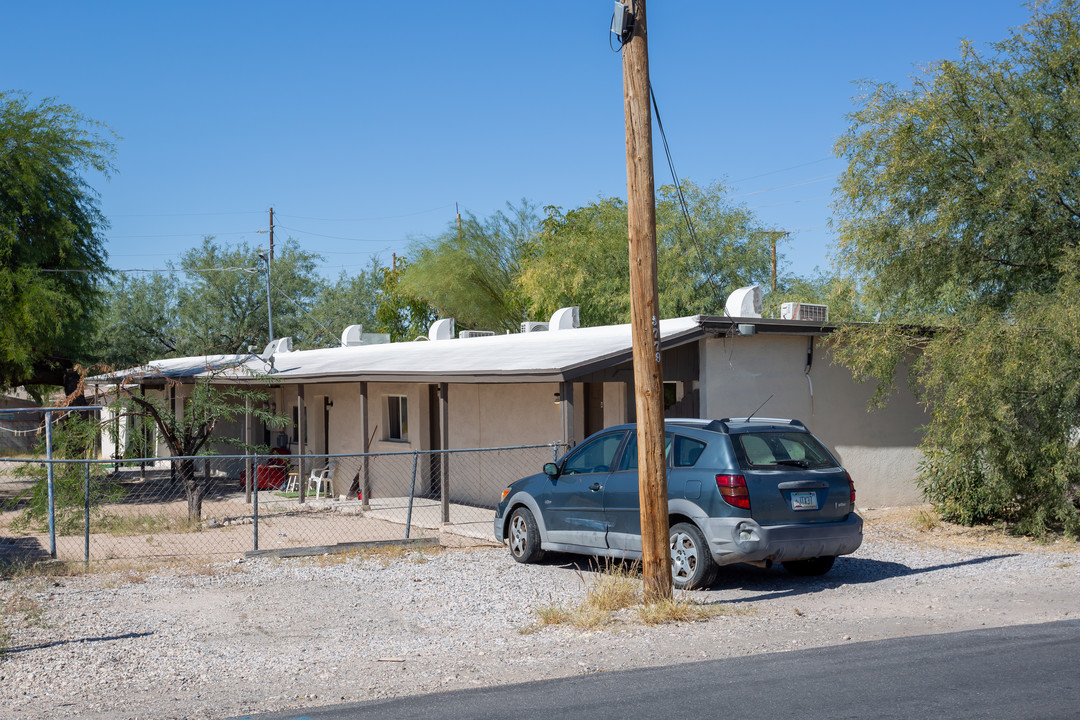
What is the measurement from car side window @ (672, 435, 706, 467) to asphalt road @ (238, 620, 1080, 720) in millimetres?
2775

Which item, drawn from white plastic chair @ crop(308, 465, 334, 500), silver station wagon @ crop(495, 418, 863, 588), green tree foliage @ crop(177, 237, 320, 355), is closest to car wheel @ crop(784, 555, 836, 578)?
silver station wagon @ crop(495, 418, 863, 588)

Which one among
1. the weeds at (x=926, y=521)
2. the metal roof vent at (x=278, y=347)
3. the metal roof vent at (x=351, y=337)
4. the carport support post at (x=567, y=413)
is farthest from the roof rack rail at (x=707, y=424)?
the metal roof vent at (x=278, y=347)

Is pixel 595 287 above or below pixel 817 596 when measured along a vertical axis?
above

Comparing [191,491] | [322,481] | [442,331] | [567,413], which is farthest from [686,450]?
[442,331]

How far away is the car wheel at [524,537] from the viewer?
36.4ft

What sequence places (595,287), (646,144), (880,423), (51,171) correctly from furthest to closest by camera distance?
1. (595,287)
2. (51,171)
3. (880,423)
4. (646,144)

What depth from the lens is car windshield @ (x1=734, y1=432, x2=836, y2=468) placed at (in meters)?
9.41

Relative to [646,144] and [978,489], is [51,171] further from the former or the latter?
[978,489]

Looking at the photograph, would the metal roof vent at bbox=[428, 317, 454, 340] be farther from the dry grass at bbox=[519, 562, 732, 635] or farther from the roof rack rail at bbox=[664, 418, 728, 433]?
the dry grass at bbox=[519, 562, 732, 635]

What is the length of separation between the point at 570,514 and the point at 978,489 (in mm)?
6256

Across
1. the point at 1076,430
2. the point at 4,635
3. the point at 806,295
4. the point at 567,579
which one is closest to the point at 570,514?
the point at 567,579

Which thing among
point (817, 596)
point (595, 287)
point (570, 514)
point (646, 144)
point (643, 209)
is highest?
point (595, 287)

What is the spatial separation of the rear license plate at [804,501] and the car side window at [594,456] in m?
2.01

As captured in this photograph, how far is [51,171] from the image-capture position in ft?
64.6
